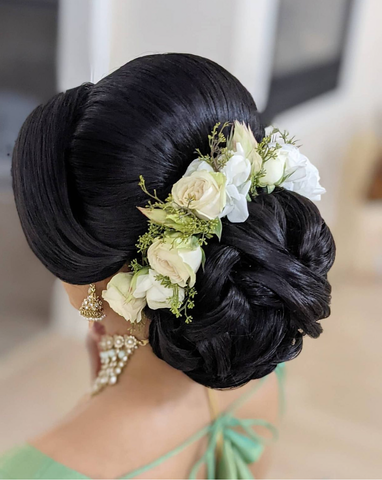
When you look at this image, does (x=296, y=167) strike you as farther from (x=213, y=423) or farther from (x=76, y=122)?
(x=213, y=423)

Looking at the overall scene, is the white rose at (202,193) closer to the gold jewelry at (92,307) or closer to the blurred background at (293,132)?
the gold jewelry at (92,307)

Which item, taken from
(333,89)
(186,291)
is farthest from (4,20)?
(333,89)

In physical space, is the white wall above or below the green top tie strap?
above

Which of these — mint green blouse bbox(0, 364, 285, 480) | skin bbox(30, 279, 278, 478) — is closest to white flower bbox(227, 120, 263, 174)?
skin bbox(30, 279, 278, 478)

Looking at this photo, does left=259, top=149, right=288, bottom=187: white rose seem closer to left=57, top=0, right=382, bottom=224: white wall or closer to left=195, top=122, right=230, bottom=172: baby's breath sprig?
left=195, top=122, right=230, bottom=172: baby's breath sprig

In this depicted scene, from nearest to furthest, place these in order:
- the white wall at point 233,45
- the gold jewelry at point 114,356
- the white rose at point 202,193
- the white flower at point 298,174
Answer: the white rose at point 202,193
the white flower at point 298,174
the gold jewelry at point 114,356
the white wall at point 233,45

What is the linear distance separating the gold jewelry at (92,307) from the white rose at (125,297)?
0.10m

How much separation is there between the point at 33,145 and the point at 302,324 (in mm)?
442

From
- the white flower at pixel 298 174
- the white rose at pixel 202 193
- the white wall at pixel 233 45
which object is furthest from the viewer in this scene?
the white wall at pixel 233 45

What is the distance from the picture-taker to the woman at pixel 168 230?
1.95ft

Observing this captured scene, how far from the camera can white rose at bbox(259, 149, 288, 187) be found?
644 millimetres

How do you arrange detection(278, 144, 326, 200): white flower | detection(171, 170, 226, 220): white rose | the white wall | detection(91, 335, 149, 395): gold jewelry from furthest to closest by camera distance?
the white wall
detection(91, 335, 149, 395): gold jewelry
detection(278, 144, 326, 200): white flower
detection(171, 170, 226, 220): white rose

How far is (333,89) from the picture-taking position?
9.18ft

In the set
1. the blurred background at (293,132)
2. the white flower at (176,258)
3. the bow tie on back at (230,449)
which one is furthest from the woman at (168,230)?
the blurred background at (293,132)
